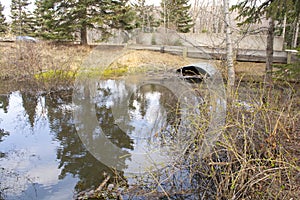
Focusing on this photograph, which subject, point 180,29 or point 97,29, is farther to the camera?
point 180,29

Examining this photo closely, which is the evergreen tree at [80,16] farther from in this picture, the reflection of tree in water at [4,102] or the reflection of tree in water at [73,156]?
the reflection of tree in water at [73,156]

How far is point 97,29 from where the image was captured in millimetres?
15844

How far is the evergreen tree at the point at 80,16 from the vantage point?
14875mm

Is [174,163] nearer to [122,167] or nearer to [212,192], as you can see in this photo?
[212,192]

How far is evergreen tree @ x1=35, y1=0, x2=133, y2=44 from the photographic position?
14.9m

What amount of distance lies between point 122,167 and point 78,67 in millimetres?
7267

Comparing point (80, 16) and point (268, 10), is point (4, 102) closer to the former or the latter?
point (268, 10)

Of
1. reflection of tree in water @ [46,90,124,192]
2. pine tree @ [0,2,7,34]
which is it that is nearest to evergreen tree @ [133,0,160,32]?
pine tree @ [0,2,7,34]

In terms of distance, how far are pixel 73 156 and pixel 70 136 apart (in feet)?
3.33

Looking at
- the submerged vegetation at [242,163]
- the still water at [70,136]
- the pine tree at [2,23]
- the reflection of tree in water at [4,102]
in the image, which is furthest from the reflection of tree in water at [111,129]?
the pine tree at [2,23]

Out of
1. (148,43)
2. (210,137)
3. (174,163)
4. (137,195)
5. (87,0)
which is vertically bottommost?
(137,195)

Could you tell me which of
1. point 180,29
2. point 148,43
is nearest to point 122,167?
point 148,43

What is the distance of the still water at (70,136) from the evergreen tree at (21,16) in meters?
12.8

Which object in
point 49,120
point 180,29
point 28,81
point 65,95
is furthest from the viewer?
point 180,29
